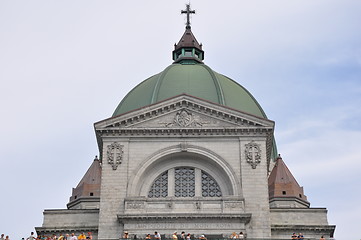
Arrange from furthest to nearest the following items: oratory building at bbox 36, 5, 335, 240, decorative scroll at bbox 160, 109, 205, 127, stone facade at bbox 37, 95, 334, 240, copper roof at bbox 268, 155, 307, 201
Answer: copper roof at bbox 268, 155, 307, 201
decorative scroll at bbox 160, 109, 205, 127
stone facade at bbox 37, 95, 334, 240
oratory building at bbox 36, 5, 335, 240

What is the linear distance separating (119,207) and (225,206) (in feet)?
23.3

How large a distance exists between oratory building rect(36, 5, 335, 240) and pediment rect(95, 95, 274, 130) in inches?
2.8

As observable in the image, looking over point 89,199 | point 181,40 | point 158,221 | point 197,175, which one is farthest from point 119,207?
point 181,40

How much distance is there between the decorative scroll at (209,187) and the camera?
5156 centimetres

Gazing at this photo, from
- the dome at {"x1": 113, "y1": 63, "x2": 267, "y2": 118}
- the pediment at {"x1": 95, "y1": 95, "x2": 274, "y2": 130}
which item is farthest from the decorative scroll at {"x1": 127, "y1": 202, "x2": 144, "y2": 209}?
the dome at {"x1": 113, "y1": 63, "x2": 267, "y2": 118}

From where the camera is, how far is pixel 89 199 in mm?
60562

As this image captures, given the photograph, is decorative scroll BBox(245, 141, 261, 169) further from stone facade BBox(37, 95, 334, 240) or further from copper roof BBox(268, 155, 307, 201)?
copper roof BBox(268, 155, 307, 201)

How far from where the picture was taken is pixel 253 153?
51.2 metres

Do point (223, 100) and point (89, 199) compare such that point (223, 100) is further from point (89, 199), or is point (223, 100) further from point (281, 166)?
point (89, 199)

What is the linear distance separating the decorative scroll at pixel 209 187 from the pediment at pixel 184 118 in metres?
3.60

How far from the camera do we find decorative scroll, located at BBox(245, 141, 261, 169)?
50875mm

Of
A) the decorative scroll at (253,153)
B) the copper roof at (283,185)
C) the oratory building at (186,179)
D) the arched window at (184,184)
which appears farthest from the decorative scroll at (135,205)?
the copper roof at (283,185)

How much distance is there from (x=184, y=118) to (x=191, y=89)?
32.2 ft

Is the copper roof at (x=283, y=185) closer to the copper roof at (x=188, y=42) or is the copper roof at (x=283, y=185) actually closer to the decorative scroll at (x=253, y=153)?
the decorative scroll at (x=253, y=153)
